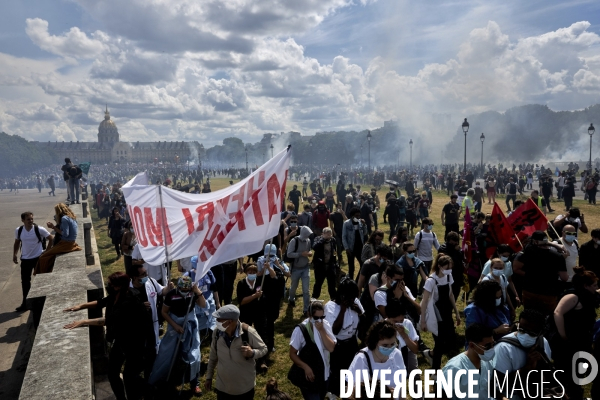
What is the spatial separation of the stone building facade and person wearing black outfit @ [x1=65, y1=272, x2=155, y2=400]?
15595 centimetres

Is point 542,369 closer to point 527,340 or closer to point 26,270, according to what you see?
point 527,340

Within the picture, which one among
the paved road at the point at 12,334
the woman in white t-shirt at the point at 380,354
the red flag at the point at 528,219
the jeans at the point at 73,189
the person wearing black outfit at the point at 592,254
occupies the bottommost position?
the paved road at the point at 12,334

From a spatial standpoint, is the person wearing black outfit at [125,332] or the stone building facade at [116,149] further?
the stone building facade at [116,149]

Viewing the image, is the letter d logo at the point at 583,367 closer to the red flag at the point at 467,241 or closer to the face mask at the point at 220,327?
the red flag at the point at 467,241

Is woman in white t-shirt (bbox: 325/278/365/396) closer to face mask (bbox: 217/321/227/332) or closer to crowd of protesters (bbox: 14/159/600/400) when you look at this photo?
crowd of protesters (bbox: 14/159/600/400)

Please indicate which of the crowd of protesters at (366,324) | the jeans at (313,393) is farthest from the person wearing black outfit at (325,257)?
the jeans at (313,393)

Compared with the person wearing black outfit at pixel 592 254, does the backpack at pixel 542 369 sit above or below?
below

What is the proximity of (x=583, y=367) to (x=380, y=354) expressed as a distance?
A: 8.26 feet

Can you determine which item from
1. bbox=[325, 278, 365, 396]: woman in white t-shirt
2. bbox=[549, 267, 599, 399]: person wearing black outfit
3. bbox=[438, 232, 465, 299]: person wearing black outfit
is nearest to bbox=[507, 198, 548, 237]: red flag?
bbox=[438, 232, 465, 299]: person wearing black outfit

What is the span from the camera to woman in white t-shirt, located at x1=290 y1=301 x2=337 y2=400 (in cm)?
413

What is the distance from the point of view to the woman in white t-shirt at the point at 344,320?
4457 millimetres

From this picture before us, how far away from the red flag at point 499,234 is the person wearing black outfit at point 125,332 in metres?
5.45

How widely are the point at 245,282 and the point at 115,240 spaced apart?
30.3 feet

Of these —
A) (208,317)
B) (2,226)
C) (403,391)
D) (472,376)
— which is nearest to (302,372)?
(403,391)
